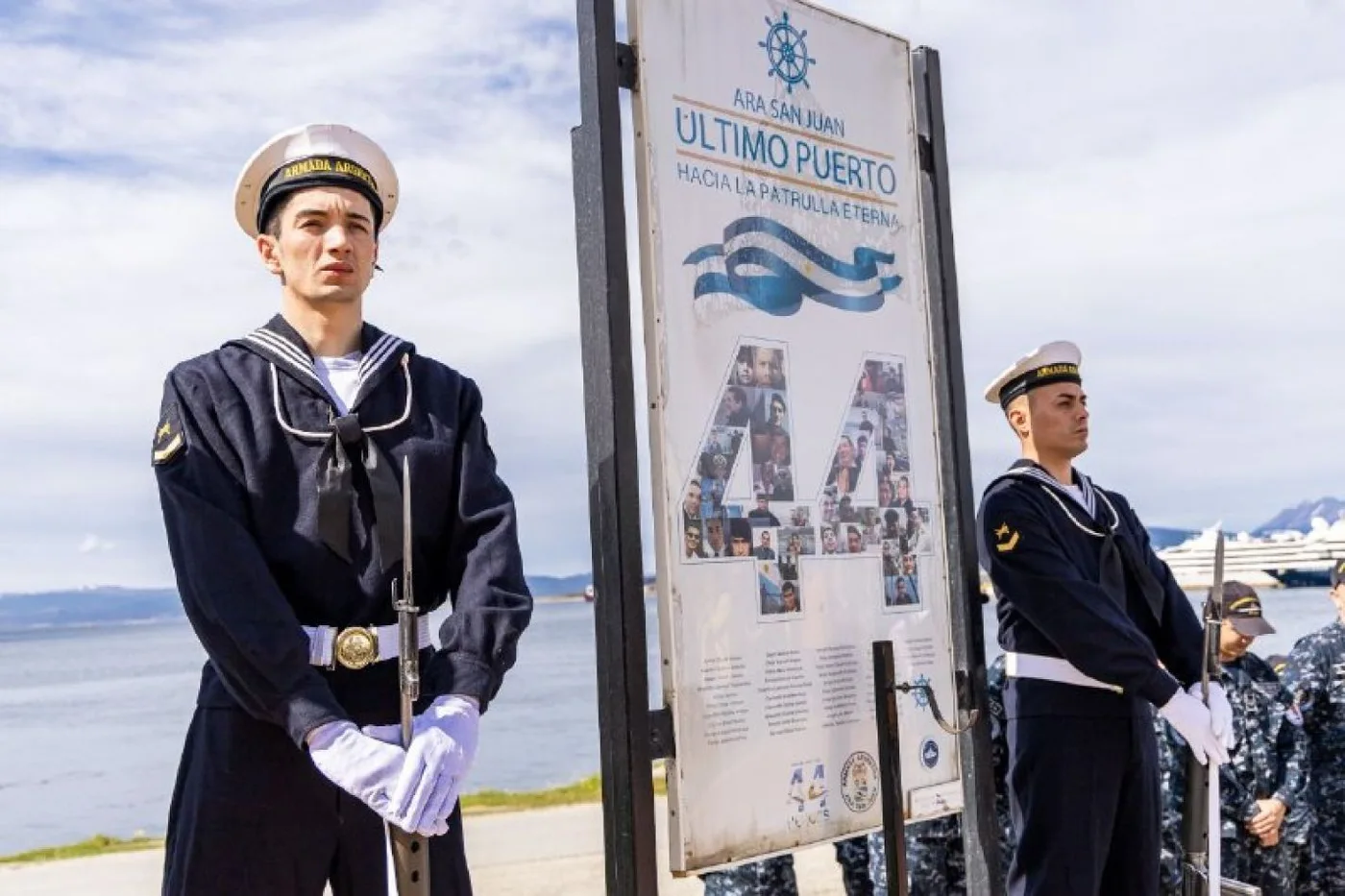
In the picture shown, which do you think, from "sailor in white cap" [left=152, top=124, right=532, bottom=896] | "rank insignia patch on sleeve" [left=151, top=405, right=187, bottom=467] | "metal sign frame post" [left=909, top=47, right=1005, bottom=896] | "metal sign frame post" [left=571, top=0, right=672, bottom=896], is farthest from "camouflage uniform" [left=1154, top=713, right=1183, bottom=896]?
"rank insignia patch on sleeve" [left=151, top=405, right=187, bottom=467]

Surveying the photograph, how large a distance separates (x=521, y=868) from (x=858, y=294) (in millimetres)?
4358

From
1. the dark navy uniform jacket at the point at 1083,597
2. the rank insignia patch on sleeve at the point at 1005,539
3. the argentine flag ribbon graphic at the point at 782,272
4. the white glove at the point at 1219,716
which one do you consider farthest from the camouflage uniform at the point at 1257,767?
the argentine flag ribbon graphic at the point at 782,272

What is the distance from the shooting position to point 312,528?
2590 mm

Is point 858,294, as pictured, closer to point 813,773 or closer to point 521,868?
point 813,773

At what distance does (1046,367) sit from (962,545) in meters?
1.02

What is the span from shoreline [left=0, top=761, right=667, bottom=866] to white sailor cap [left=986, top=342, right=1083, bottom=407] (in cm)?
430

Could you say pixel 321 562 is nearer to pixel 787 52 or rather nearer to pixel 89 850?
pixel 787 52

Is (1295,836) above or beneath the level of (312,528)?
beneath

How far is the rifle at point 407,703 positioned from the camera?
95.6 inches

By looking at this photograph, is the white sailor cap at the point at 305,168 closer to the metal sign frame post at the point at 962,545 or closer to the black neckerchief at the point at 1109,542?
the metal sign frame post at the point at 962,545

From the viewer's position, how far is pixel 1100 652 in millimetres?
4250

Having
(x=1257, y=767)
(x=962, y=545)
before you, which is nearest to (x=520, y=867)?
(x=1257, y=767)

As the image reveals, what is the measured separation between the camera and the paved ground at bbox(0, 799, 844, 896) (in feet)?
22.5

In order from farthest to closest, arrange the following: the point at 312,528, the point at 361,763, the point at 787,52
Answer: the point at 787,52, the point at 312,528, the point at 361,763
